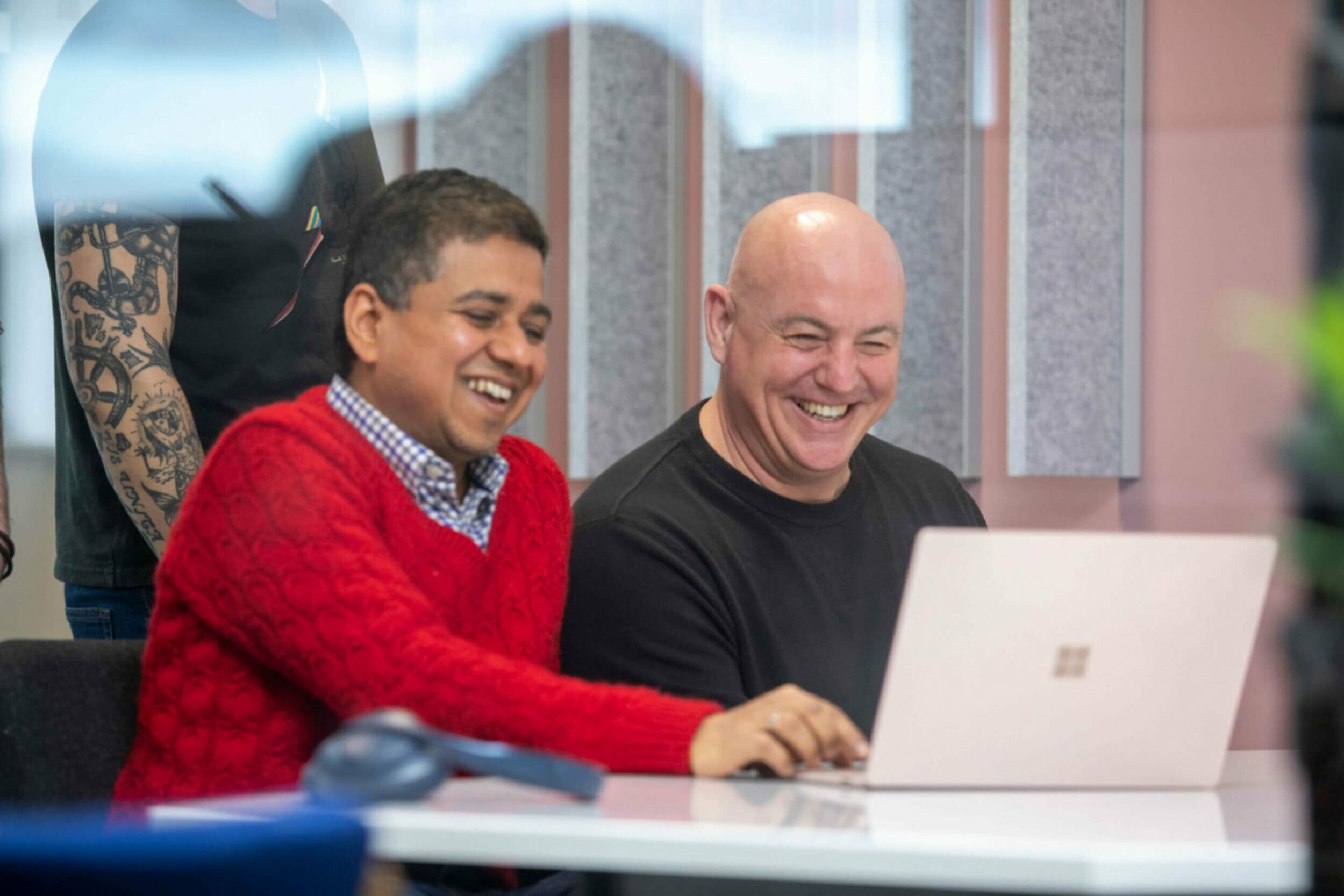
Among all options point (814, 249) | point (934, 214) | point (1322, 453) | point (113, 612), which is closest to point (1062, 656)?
point (1322, 453)

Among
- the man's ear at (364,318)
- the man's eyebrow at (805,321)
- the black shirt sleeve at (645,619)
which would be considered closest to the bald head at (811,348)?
the man's eyebrow at (805,321)

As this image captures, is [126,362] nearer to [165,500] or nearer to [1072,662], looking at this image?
[165,500]

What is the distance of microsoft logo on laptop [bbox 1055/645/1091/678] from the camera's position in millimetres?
967

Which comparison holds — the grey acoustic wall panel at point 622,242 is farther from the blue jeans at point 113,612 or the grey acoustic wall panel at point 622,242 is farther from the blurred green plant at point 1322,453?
the blurred green plant at point 1322,453

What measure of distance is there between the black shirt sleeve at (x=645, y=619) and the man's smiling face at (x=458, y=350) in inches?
10.7

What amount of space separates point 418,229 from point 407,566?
1.07 ft

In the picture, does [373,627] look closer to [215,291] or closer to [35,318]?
[215,291]

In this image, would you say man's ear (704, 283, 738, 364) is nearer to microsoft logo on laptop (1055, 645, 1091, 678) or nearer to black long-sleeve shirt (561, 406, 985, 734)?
black long-sleeve shirt (561, 406, 985, 734)

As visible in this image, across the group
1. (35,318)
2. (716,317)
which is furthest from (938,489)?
(35,318)

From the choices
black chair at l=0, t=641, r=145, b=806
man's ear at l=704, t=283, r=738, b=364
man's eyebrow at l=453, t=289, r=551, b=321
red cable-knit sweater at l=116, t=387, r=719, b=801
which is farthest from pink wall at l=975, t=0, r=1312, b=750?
black chair at l=0, t=641, r=145, b=806

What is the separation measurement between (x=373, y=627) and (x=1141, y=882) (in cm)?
60

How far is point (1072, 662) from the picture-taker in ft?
3.19

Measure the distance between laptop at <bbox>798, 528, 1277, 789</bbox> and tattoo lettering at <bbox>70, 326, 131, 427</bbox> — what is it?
96cm

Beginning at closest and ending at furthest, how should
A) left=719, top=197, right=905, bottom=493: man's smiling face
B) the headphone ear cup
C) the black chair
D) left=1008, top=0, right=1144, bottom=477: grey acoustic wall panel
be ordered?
the headphone ear cup → the black chair → left=719, top=197, right=905, bottom=493: man's smiling face → left=1008, top=0, right=1144, bottom=477: grey acoustic wall panel
